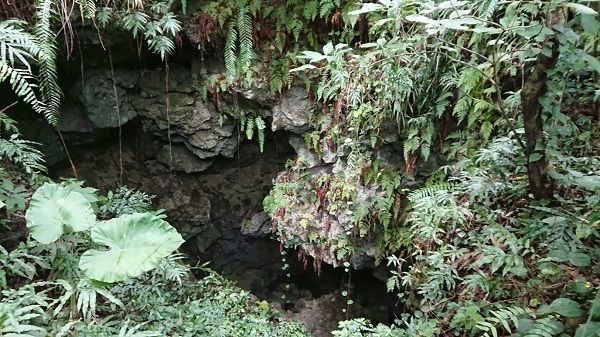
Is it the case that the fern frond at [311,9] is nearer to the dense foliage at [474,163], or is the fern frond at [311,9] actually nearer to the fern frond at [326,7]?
the fern frond at [326,7]

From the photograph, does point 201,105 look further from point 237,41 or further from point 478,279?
point 478,279

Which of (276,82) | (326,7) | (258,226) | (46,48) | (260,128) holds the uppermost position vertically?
(326,7)

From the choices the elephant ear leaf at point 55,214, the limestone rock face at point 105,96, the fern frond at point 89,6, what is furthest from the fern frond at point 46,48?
the limestone rock face at point 105,96

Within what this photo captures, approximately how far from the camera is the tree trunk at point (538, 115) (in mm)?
2068

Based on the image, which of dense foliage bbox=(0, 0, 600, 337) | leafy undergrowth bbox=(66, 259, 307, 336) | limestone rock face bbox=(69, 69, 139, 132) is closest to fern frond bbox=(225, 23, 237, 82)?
dense foliage bbox=(0, 0, 600, 337)

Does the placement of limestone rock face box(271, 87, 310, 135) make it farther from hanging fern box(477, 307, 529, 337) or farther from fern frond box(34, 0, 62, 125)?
hanging fern box(477, 307, 529, 337)

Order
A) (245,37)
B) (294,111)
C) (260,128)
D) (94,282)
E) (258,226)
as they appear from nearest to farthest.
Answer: (94,282) < (245,37) < (294,111) < (260,128) < (258,226)

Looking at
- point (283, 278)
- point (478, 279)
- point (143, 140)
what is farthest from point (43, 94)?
point (478, 279)

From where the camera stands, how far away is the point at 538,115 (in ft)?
7.66

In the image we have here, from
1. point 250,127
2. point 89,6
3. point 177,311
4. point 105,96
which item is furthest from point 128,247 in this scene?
point 105,96

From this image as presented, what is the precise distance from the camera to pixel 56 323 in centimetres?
265

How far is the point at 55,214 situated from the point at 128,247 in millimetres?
648

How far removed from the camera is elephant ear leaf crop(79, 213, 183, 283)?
2.52 meters

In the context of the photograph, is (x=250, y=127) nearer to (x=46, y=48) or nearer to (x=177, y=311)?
(x=46, y=48)
